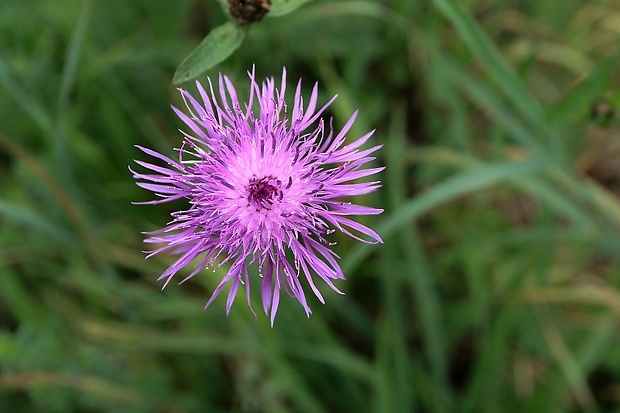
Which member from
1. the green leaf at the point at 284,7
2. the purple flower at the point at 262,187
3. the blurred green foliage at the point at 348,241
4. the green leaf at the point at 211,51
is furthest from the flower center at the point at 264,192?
the blurred green foliage at the point at 348,241

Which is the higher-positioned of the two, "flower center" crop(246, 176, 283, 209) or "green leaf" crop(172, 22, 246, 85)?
"green leaf" crop(172, 22, 246, 85)

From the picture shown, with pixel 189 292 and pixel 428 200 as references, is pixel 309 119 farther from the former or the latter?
pixel 189 292

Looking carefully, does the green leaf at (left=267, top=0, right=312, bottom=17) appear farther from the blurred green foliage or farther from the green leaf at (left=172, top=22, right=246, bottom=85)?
the blurred green foliage

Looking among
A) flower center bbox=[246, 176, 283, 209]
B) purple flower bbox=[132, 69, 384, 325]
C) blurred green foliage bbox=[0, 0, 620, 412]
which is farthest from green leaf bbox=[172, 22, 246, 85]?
blurred green foliage bbox=[0, 0, 620, 412]

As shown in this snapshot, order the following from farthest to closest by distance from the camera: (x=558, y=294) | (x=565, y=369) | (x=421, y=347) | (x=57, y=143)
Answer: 1. (x=421, y=347)
2. (x=558, y=294)
3. (x=565, y=369)
4. (x=57, y=143)

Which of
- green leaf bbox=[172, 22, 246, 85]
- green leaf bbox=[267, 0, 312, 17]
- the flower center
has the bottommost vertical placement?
the flower center

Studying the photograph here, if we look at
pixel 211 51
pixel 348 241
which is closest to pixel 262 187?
pixel 211 51

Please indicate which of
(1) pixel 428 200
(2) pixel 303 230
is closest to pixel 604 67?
(1) pixel 428 200
